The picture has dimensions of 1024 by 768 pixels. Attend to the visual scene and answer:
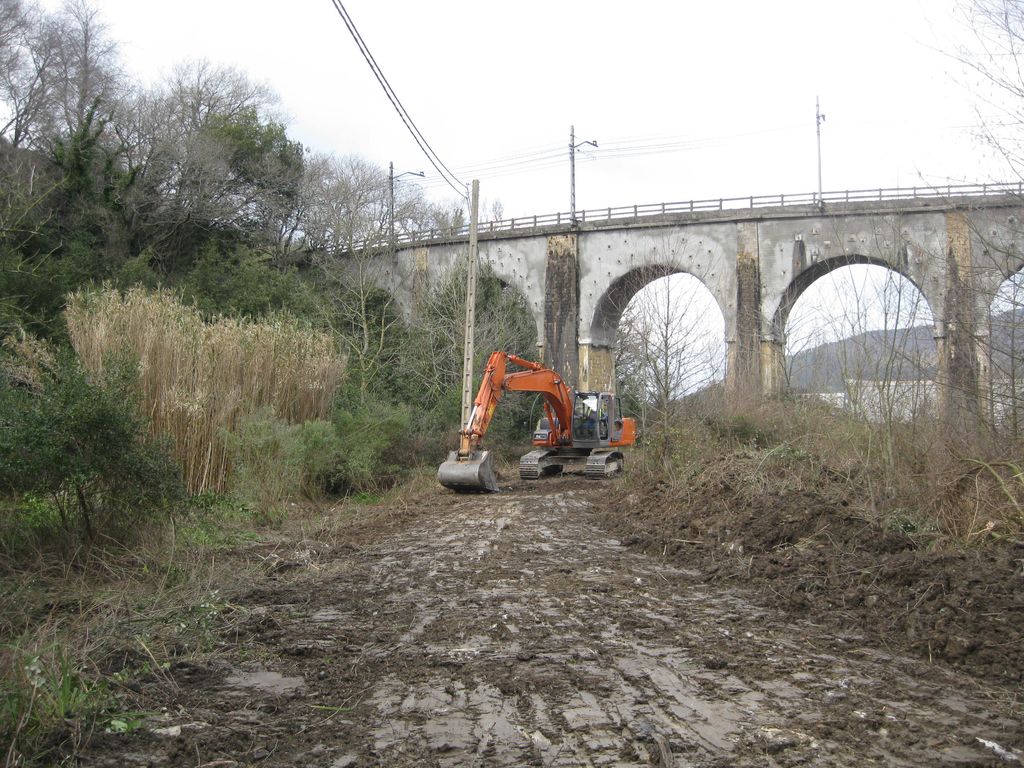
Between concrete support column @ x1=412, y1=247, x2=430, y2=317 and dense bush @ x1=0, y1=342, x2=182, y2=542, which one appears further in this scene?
concrete support column @ x1=412, y1=247, x2=430, y2=317

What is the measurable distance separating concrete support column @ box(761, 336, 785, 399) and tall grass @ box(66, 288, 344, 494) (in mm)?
9620

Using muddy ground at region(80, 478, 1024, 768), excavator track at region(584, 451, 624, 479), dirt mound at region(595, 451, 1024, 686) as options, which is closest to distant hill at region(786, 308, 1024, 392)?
dirt mound at region(595, 451, 1024, 686)

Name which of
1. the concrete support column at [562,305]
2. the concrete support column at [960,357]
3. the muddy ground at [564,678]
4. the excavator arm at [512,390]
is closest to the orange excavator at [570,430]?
the excavator arm at [512,390]

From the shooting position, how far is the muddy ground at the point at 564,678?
4027 millimetres

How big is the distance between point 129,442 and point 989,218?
869cm

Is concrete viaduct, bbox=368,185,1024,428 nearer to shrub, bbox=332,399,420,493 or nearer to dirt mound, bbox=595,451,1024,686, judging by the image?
shrub, bbox=332,399,420,493

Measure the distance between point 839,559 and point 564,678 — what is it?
12.1ft

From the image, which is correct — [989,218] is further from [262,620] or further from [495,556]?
[262,620]

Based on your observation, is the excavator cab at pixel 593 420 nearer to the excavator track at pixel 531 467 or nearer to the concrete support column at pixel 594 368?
the excavator track at pixel 531 467

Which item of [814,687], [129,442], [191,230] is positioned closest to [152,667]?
[129,442]

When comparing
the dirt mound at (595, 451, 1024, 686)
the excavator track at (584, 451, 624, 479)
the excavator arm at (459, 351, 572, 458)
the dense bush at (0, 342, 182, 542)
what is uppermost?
the excavator arm at (459, 351, 572, 458)

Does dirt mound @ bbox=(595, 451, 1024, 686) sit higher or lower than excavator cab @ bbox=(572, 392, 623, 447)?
lower

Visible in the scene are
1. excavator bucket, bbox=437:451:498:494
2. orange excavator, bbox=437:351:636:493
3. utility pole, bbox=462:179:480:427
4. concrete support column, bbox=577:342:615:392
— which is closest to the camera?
excavator bucket, bbox=437:451:498:494

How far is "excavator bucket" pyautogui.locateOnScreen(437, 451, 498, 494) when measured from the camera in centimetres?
1521
